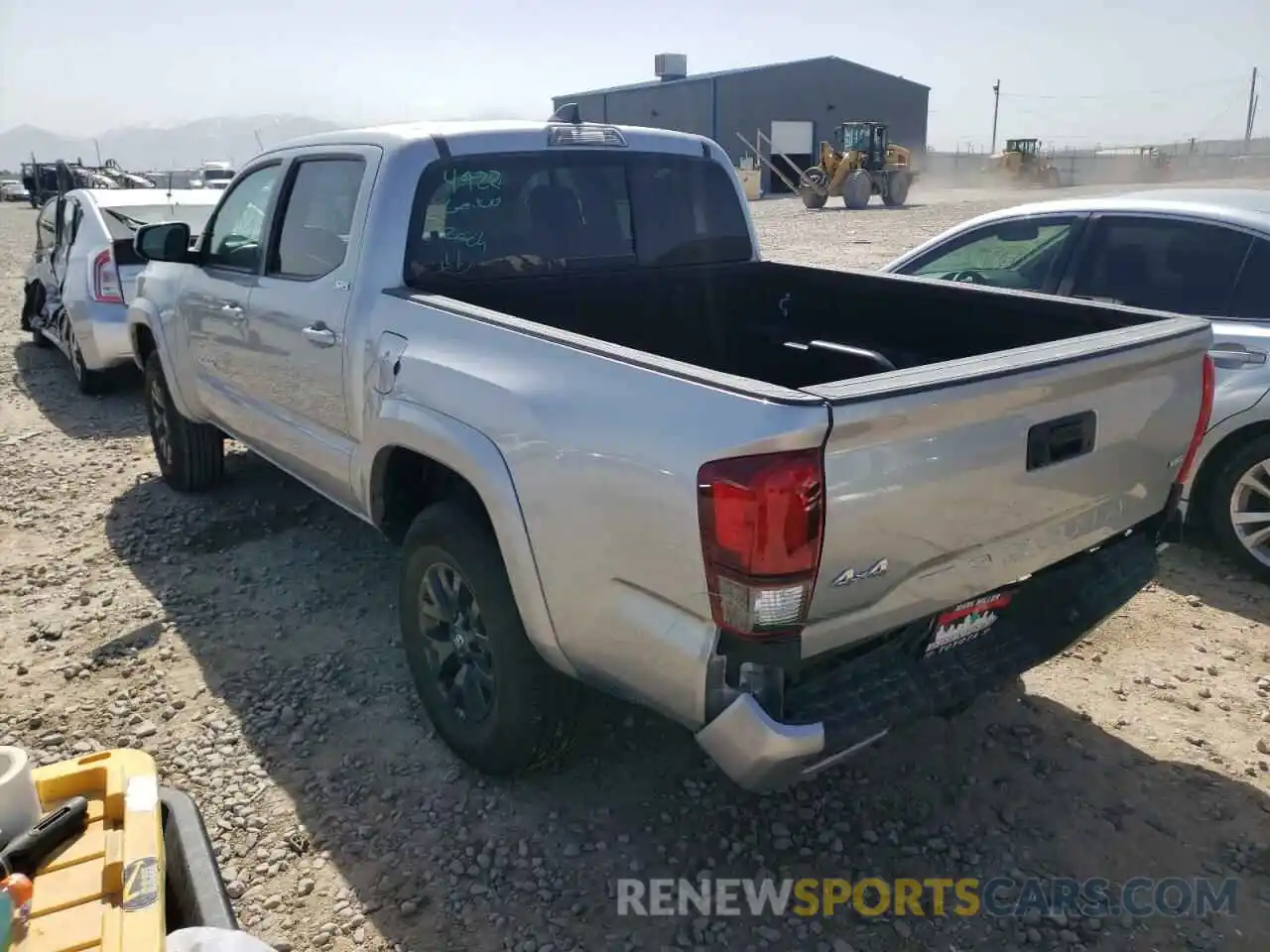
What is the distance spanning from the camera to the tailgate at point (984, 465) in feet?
7.01

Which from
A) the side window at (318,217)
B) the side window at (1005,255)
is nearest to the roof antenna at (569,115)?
the side window at (318,217)

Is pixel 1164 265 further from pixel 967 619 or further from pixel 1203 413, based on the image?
pixel 967 619

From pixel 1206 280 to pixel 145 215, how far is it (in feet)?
24.8

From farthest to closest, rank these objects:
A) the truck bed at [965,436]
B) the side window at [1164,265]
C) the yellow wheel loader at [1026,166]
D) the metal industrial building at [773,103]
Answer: the metal industrial building at [773,103] → the yellow wheel loader at [1026,166] → the side window at [1164,265] → the truck bed at [965,436]

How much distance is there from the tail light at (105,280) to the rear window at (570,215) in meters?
5.08

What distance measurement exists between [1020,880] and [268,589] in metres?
3.39

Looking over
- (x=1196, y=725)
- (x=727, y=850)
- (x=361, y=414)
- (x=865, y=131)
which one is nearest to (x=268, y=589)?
(x=361, y=414)

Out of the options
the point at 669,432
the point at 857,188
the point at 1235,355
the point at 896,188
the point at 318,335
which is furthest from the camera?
the point at 896,188

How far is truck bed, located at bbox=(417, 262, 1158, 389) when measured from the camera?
3.45 m

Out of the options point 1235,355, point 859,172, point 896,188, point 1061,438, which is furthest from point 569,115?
point 896,188

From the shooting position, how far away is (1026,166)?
137 ft

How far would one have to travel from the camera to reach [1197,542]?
4.77 m

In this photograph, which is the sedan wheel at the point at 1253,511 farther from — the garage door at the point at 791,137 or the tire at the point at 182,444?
the garage door at the point at 791,137

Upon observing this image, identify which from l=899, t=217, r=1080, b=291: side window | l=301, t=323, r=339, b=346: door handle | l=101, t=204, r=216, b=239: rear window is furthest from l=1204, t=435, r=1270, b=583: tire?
l=101, t=204, r=216, b=239: rear window
